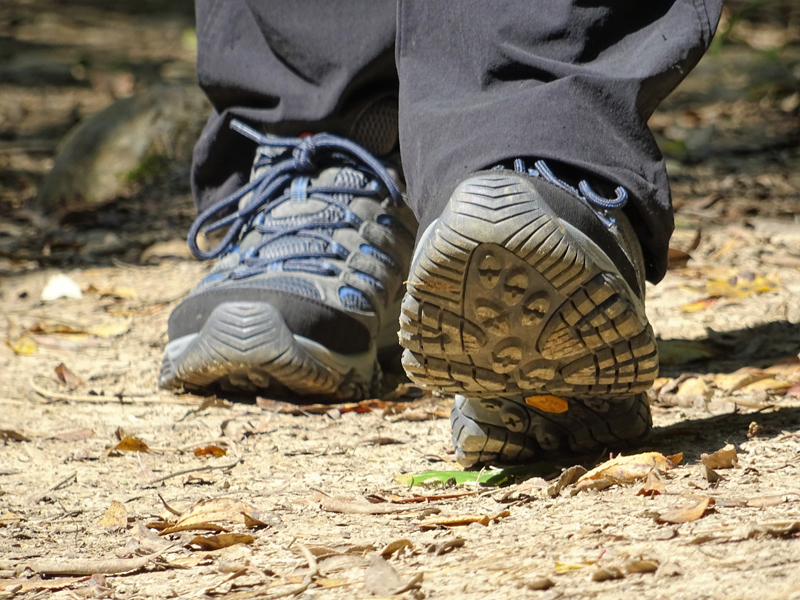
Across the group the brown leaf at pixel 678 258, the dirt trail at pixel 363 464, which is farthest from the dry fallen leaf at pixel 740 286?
the brown leaf at pixel 678 258

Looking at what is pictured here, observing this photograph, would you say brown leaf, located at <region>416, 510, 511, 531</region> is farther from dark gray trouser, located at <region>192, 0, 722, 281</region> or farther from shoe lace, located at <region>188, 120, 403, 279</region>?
shoe lace, located at <region>188, 120, 403, 279</region>

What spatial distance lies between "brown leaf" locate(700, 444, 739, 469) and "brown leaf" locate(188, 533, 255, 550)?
560mm

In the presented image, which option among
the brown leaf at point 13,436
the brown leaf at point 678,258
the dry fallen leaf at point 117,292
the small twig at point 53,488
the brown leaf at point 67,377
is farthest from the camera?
the dry fallen leaf at point 117,292

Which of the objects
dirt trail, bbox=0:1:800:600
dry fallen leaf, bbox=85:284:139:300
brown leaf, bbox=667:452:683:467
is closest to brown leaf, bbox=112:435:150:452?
dirt trail, bbox=0:1:800:600

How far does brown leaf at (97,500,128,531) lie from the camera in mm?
1225

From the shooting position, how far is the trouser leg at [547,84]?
1.21 metres

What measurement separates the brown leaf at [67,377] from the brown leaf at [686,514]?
4.75 ft

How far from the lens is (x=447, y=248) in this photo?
1058 mm

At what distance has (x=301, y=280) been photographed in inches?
69.2

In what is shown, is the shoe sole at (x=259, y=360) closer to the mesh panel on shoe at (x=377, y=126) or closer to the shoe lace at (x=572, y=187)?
the mesh panel on shoe at (x=377, y=126)

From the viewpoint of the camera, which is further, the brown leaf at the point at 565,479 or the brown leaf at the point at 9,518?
the brown leaf at the point at 9,518

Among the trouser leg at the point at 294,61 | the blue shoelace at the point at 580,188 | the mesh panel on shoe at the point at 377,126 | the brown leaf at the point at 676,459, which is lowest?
the brown leaf at the point at 676,459

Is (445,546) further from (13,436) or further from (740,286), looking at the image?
(740,286)

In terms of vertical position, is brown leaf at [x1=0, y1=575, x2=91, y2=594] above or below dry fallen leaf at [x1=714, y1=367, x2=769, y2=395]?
below
